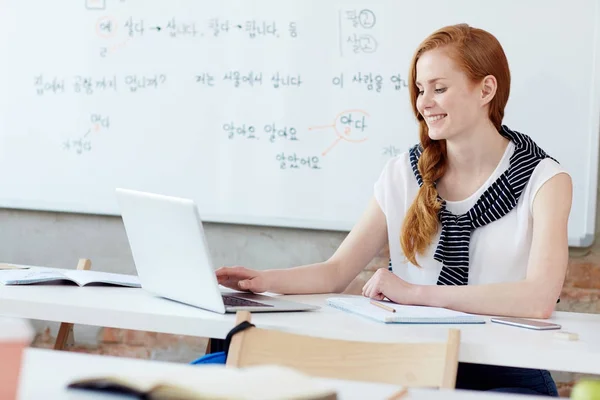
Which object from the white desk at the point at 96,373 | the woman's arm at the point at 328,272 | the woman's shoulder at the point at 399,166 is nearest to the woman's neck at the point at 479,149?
the woman's shoulder at the point at 399,166

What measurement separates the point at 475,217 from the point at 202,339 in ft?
4.52

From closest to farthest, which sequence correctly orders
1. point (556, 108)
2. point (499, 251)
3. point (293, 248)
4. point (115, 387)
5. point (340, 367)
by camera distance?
point (115, 387)
point (340, 367)
point (499, 251)
point (556, 108)
point (293, 248)

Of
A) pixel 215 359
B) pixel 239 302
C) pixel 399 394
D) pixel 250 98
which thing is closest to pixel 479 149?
pixel 239 302

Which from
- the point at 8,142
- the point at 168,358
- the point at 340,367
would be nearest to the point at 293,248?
the point at 168,358

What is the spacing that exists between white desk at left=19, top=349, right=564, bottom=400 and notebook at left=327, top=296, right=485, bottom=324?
2.01ft

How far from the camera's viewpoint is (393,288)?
182 centimetres

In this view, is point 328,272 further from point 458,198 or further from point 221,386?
point 221,386

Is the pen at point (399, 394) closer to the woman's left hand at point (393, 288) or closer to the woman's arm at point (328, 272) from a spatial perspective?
the woman's left hand at point (393, 288)

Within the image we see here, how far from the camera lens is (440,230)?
2.07 meters

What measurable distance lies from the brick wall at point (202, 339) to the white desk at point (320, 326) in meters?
0.74

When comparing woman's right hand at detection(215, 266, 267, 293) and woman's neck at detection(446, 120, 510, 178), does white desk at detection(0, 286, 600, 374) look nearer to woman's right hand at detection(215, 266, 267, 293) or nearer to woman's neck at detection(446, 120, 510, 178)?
woman's right hand at detection(215, 266, 267, 293)

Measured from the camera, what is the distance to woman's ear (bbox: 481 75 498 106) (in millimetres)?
2086

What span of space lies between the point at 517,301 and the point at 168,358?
5.32 ft

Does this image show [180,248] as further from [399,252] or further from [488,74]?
[488,74]
